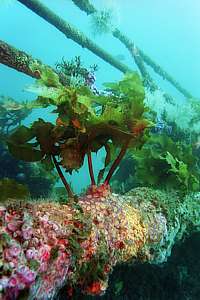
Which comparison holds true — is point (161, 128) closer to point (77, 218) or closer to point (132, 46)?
point (77, 218)

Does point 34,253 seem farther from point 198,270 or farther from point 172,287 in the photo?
point 198,270

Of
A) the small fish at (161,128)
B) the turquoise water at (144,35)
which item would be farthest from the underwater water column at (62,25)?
the turquoise water at (144,35)

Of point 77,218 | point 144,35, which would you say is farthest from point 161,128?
point 144,35

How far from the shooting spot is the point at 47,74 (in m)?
2.86

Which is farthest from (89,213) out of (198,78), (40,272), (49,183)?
(198,78)

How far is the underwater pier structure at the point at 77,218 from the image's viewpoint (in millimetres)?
1954

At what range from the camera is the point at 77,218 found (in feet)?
8.18

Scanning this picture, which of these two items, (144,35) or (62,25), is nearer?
(62,25)

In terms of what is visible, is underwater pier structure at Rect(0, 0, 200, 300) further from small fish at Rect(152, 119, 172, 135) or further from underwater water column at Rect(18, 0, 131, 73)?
underwater water column at Rect(18, 0, 131, 73)

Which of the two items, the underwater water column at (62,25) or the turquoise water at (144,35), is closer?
the underwater water column at (62,25)

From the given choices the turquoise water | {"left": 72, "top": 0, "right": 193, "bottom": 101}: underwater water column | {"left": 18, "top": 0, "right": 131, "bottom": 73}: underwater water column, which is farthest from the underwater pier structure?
the turquoise water

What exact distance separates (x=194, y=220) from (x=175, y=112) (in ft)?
14.3

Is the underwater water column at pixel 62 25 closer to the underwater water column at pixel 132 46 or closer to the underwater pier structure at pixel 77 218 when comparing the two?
the underwater water column at pixel 132 46

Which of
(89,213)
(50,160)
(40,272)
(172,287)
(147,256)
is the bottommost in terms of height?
(172,287)
